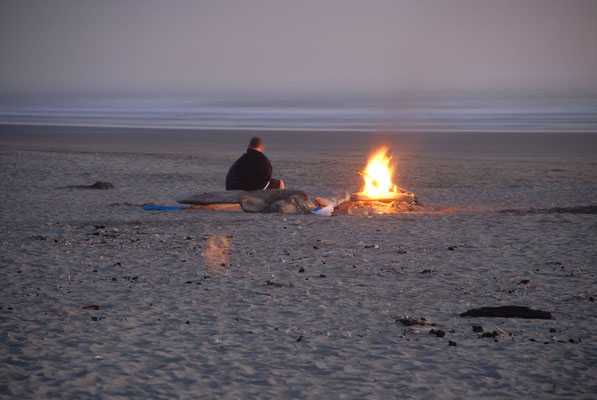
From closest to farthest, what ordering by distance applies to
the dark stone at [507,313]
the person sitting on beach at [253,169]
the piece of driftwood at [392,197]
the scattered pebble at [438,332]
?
the scattered pebble at [438,332] < the dark stone at [507,313] < the person sitting on beach at [253,169] < the piece of driftwood at [392,197]

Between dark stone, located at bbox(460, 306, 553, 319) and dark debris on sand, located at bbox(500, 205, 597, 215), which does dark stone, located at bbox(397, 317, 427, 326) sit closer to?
dark stone, located at bbox(460, 306, 553, 319)

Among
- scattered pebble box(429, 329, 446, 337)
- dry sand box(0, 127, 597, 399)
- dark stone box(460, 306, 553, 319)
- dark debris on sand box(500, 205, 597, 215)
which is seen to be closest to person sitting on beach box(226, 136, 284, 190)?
dry sand box(0, 127, 597, 399)

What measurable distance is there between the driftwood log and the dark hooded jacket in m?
0.29

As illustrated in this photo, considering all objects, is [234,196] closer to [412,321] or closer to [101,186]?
[101,186]

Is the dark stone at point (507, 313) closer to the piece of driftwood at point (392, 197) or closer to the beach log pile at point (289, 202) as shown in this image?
the beach log pile at point (289, 202)

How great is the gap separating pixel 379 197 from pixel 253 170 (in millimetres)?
2799

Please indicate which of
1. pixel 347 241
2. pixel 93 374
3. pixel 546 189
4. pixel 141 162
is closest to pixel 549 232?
pixel 347 241

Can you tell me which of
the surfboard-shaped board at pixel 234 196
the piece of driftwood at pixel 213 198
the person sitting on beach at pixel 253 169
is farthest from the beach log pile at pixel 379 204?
the piece of driftwood at pixel 213 198

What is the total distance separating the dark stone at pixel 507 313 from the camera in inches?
240

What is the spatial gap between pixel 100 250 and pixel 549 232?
23.7 ft

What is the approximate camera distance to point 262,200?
506 inches

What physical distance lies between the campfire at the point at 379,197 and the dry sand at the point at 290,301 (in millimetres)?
713

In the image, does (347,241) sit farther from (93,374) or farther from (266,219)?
(93,374)

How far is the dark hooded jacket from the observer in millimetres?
13250
